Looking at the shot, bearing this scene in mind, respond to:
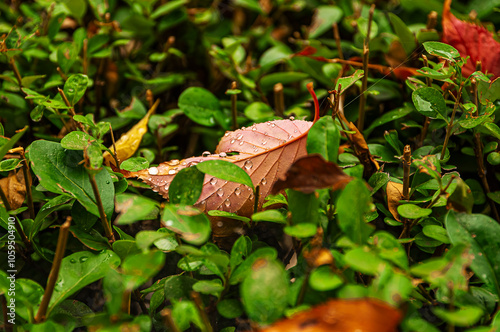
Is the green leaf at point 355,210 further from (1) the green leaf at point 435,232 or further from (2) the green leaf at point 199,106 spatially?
(2) the green leaf at point 199,106

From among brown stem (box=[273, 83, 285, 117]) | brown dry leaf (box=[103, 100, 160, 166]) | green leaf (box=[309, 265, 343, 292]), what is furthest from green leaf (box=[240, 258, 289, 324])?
brown stem (box=[273, 83, 285, 117])

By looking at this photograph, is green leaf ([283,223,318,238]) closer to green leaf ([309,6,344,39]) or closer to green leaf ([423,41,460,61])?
green leaf ([423,41,460,61])

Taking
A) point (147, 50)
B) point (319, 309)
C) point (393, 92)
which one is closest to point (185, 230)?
point (319, 309)

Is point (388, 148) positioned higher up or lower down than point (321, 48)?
lower down

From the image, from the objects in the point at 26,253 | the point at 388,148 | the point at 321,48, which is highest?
the point at 321,48

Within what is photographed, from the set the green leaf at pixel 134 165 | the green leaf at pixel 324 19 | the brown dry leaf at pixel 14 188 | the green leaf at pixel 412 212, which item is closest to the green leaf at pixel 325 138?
the green leaf at pixel 412 212

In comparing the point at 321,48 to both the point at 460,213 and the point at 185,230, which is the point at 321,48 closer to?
the point at 460,213

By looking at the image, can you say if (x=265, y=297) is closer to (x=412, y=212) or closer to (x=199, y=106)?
(x=412, y=212)
